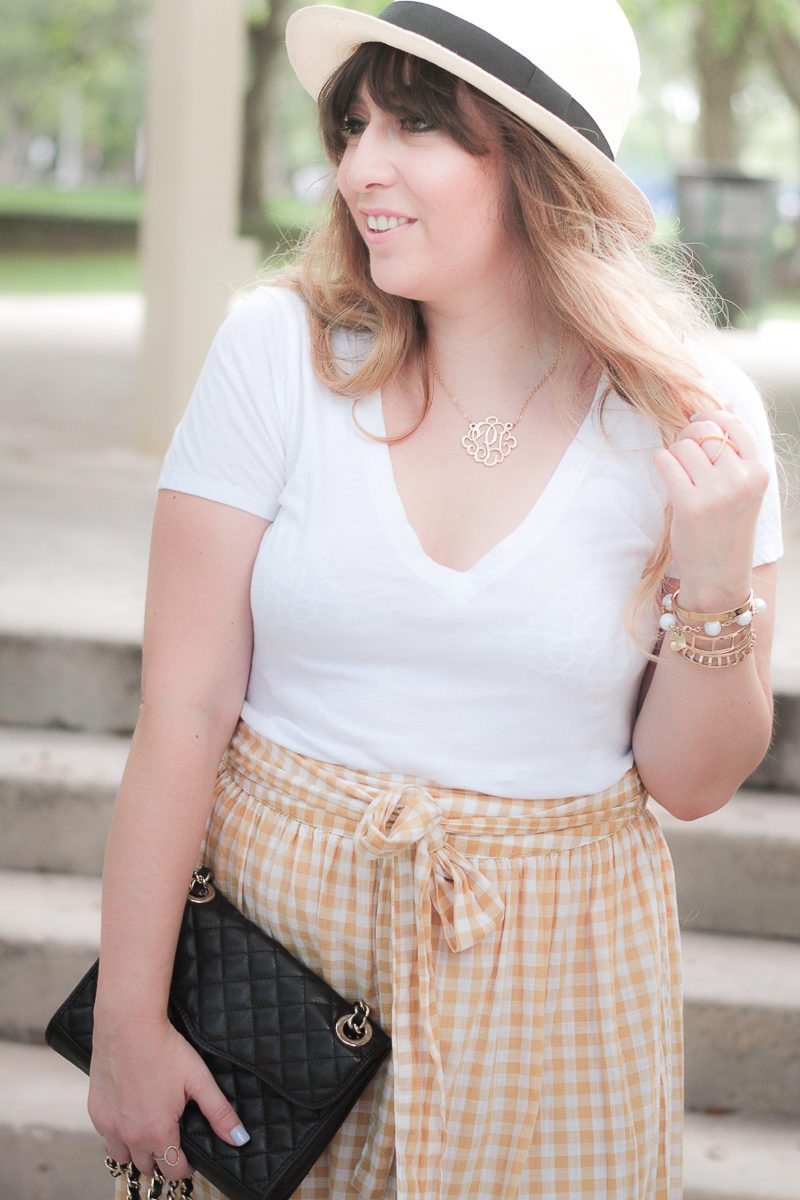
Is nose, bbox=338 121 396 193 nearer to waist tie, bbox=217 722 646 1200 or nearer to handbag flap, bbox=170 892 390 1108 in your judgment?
waist tie, bbox=217 722 646 1200

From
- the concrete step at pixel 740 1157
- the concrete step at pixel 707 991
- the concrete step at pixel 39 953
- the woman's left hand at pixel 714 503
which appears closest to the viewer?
the woman's left hand at pixel 714 503

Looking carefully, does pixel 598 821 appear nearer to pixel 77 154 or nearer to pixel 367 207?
pixel 367 207

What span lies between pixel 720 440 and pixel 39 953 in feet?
6.35

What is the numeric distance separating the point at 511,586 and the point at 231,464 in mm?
345

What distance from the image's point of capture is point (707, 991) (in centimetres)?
261

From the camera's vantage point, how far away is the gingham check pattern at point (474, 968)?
1.49 m

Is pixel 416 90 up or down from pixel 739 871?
up

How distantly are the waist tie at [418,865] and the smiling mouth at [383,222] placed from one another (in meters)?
0.62

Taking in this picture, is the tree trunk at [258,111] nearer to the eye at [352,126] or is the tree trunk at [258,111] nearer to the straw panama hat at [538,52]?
the eye at [352,126]

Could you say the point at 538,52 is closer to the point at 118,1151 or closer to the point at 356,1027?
the point at 356,1027

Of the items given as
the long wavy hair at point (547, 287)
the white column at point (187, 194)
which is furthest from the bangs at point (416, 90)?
the white column at point (187, 194)

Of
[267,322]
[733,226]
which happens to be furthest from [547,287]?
[733,226]

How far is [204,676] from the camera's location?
4.98 ft

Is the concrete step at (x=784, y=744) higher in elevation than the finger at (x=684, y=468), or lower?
lower
